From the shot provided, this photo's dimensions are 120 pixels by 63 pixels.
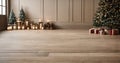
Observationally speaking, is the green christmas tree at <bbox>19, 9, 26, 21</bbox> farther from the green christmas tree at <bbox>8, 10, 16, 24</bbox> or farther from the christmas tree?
the christmas tree

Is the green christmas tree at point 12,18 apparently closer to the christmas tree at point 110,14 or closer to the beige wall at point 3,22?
the beige wall at point 3,22

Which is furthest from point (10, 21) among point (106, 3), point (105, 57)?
point (105, 57)

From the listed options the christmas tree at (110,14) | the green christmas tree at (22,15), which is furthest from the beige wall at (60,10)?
the christmas tree at (110,14)

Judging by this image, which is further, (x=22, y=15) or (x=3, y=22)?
(x=22, y=15)

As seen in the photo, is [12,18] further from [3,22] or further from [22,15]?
[3,22]

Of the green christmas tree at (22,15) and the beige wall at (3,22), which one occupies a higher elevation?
the green christmas tree at (22,15)

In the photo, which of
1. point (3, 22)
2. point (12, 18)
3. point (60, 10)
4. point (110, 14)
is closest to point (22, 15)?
point (12, 18)

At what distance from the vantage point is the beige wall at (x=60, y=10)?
29.5 ft

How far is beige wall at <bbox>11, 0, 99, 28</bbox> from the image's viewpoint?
900 centimetres

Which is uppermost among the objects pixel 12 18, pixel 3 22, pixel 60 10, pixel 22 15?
pixel 60 10

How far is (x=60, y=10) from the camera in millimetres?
9047

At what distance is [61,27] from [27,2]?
1682 mm

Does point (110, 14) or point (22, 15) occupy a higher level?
point (22, 15)

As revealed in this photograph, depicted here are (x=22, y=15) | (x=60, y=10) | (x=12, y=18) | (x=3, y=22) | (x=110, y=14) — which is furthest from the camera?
(x=60, y=10)
